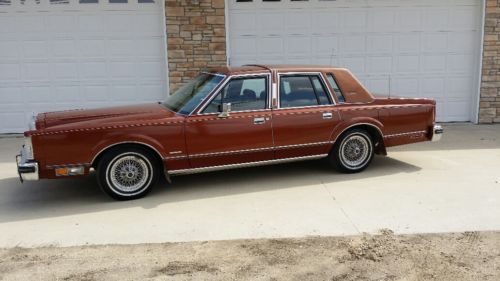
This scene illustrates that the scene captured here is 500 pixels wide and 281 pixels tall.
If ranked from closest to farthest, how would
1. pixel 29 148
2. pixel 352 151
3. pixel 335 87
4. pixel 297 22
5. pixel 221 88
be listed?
1. pixel 29 148
2. pixel 221 88
3. pixel 335 87
4. pixel 352 151
5. pixel 297 22

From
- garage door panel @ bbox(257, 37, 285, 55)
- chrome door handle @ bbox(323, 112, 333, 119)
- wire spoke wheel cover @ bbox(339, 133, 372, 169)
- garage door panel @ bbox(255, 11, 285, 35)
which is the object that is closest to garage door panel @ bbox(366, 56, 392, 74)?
garage door panel @ bbox(257, 37, 285, 55)

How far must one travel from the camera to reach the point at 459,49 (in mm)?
10344

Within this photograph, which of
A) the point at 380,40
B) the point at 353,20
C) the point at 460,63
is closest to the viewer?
the point at 353,20

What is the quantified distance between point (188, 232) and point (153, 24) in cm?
594

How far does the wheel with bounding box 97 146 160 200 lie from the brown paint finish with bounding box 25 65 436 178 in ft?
0.38

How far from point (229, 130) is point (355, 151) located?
1916mm

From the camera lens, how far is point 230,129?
5980 millimetres

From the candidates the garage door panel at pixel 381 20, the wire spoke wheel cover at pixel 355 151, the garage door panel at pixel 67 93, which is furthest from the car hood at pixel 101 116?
the garage door panel at pixel 381 20

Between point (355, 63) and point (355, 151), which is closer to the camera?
point (355, 151)

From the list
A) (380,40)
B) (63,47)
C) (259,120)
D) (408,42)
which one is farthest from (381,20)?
(63,47)

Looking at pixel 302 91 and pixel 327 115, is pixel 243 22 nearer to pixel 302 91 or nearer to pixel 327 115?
pixel 302 91

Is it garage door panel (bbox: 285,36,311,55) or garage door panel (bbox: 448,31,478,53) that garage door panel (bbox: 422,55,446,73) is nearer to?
garage door panel (bbox: 448,31,478,53)

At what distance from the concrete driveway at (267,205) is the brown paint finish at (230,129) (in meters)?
0.46

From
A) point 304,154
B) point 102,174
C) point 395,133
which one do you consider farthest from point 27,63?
point 395,133
